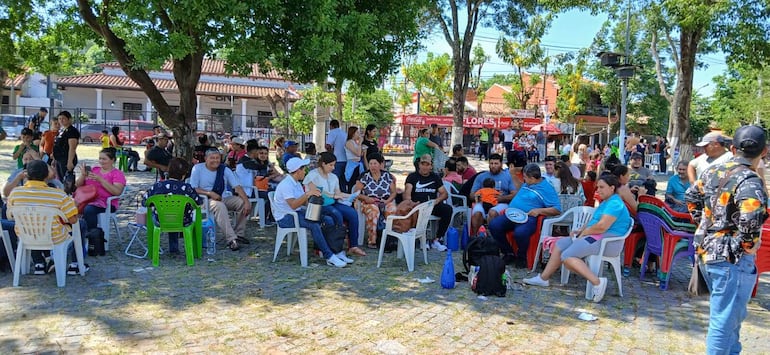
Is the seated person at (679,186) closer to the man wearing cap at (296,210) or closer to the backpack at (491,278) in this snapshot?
the backpack at (491,278)

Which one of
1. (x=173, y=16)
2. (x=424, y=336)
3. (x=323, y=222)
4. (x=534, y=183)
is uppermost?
(x=173, y=16)

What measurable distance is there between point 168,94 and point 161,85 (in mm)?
966

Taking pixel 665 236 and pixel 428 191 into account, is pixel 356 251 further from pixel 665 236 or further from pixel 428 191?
pixel 665 236

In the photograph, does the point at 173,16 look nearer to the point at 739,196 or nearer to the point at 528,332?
the point at 528,332

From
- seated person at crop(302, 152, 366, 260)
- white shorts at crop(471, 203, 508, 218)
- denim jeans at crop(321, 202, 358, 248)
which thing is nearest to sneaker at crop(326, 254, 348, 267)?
seated person at crop(302, 152, 366, 260)

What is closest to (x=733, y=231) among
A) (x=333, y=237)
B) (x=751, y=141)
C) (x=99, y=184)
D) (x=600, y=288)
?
(x=751, y=141)

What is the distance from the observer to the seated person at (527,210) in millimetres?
6391

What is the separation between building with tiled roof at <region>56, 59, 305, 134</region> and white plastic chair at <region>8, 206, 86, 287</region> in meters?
26.1

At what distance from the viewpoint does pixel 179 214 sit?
6059 millimetres

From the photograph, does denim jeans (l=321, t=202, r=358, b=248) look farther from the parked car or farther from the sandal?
the parked car

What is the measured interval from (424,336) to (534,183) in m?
2.90

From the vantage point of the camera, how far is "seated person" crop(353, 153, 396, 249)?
23.5 feet

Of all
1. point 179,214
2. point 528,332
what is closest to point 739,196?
point 528,332

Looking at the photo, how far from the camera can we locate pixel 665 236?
5.73 metres
